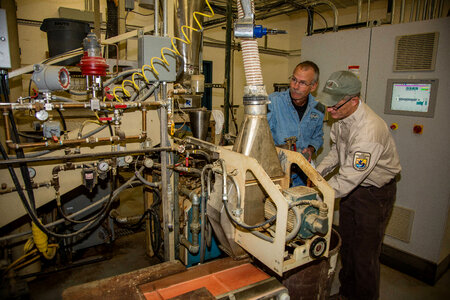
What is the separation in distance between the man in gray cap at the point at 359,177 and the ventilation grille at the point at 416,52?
2.83 feet

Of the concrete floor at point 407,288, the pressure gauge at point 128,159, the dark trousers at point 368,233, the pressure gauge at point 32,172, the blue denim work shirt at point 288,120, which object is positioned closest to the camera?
the pressure gauge at point 32,172

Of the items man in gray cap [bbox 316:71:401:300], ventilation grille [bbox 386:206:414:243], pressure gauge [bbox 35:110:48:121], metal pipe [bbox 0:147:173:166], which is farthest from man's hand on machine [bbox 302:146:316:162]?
pressure gauge [bbox 35:110:48:121]

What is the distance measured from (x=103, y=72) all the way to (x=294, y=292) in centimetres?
148

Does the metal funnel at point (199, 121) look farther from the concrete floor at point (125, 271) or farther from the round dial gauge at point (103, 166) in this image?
the concrete floor at point (125, 271)

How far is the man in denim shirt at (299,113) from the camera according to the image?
237cm

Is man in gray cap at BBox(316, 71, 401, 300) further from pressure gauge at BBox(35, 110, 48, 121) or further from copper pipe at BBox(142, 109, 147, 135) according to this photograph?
pressure gauge at BBox(35, 110, 48, 121)

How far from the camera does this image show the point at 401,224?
260 centimetres

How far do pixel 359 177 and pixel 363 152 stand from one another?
0.50 ft

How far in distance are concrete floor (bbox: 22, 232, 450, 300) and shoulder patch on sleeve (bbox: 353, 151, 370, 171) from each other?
1255 mm

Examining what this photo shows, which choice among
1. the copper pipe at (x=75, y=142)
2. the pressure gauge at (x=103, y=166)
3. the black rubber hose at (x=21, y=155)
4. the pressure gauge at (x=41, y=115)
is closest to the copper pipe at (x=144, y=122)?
the copper pipe at (x=75, y=142)

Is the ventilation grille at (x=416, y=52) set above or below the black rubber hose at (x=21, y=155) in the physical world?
above

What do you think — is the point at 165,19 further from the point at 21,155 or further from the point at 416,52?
the point at 416,52

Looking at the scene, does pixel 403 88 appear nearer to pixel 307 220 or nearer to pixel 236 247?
pixel 307 220

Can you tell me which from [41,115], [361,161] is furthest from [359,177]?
[41,115]
